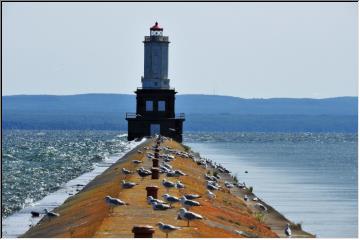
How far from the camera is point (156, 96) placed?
322ft

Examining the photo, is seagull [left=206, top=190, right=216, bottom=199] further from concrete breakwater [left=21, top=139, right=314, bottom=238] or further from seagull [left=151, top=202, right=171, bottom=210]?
seagull [left=151, top=202, right=171, bottom=210]

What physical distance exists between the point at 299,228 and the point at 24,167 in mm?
→ 39222

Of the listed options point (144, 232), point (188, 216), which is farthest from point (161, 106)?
point (144, 232)

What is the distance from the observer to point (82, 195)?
1594 inches

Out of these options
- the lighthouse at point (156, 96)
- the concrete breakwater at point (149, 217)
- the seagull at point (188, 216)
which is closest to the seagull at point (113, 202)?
the concrete breakwater at point (149, 217)

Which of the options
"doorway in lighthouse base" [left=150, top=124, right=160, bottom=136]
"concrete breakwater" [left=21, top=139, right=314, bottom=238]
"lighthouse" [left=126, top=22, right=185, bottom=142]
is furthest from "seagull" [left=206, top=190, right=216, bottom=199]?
"doorway in lighthouse base" [left=150, top=124, right=160, bottom=136]

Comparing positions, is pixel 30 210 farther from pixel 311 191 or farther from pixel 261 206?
pixel 311 191

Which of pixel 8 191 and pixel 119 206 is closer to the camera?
pixel 119 206

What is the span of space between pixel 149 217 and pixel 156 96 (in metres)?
70.7

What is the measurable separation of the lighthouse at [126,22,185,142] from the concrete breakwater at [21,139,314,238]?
2099 inches

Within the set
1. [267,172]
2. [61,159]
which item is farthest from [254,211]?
[61,159]

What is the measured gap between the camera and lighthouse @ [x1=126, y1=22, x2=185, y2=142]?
97.9 m

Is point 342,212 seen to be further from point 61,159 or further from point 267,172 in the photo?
point 61,159

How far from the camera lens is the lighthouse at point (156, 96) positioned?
321ft
